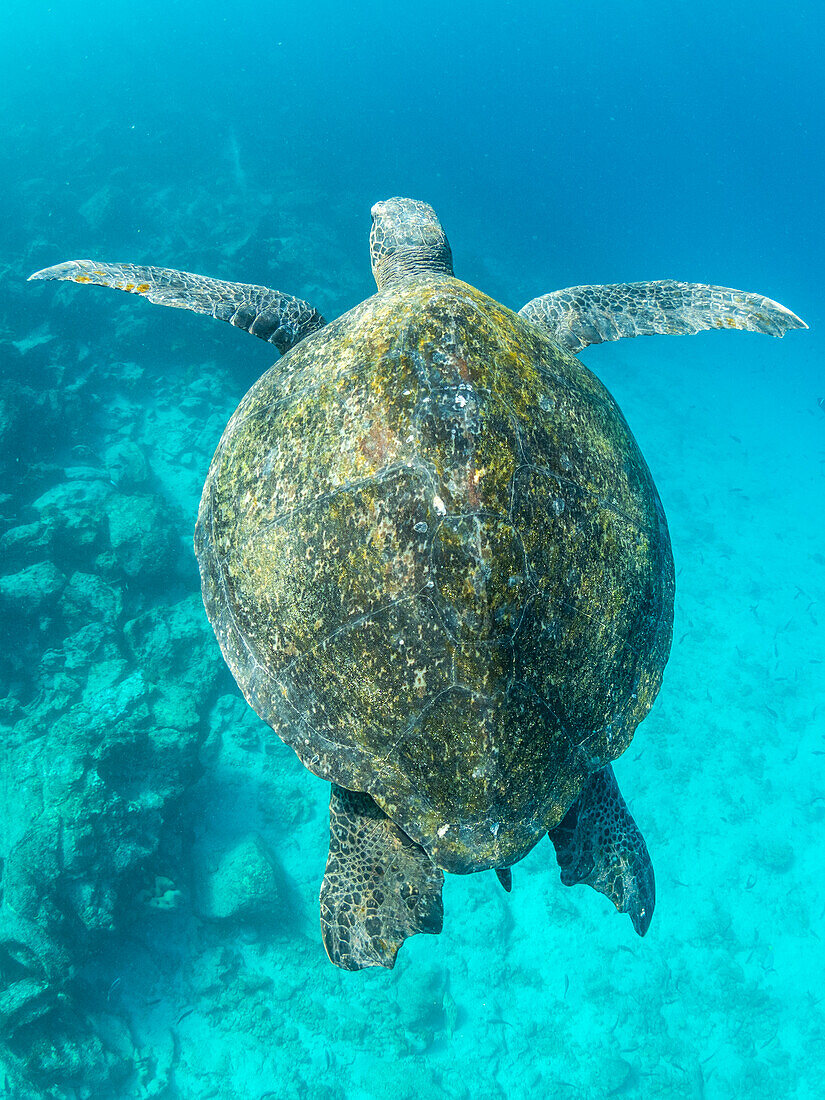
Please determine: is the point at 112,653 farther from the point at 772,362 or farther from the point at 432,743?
the point at 772,362

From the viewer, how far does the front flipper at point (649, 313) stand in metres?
4.00

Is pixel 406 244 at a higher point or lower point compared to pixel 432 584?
higher

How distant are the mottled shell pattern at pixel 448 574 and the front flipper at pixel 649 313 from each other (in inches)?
59.1

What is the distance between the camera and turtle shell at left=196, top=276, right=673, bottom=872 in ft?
6.88

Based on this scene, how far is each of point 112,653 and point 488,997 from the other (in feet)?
23.0

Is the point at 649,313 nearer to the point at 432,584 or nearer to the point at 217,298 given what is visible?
the point at 217,298

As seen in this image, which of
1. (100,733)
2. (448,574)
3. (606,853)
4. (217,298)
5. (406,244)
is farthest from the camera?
(100,733)

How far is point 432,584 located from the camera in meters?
2.07

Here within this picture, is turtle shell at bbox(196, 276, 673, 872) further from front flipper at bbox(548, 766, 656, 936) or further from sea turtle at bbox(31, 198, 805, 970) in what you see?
front flipper at bbox(548, 766, 656, 936)

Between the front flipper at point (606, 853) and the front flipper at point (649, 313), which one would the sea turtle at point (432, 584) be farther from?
the front flipper at point (649, 313)

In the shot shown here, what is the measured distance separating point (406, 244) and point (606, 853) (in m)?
4.21

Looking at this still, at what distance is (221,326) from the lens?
12.7 metres

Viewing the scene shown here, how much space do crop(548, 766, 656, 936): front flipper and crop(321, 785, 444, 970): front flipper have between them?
0.82 meters

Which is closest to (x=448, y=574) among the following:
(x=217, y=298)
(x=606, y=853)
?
(x=606, y=853)
